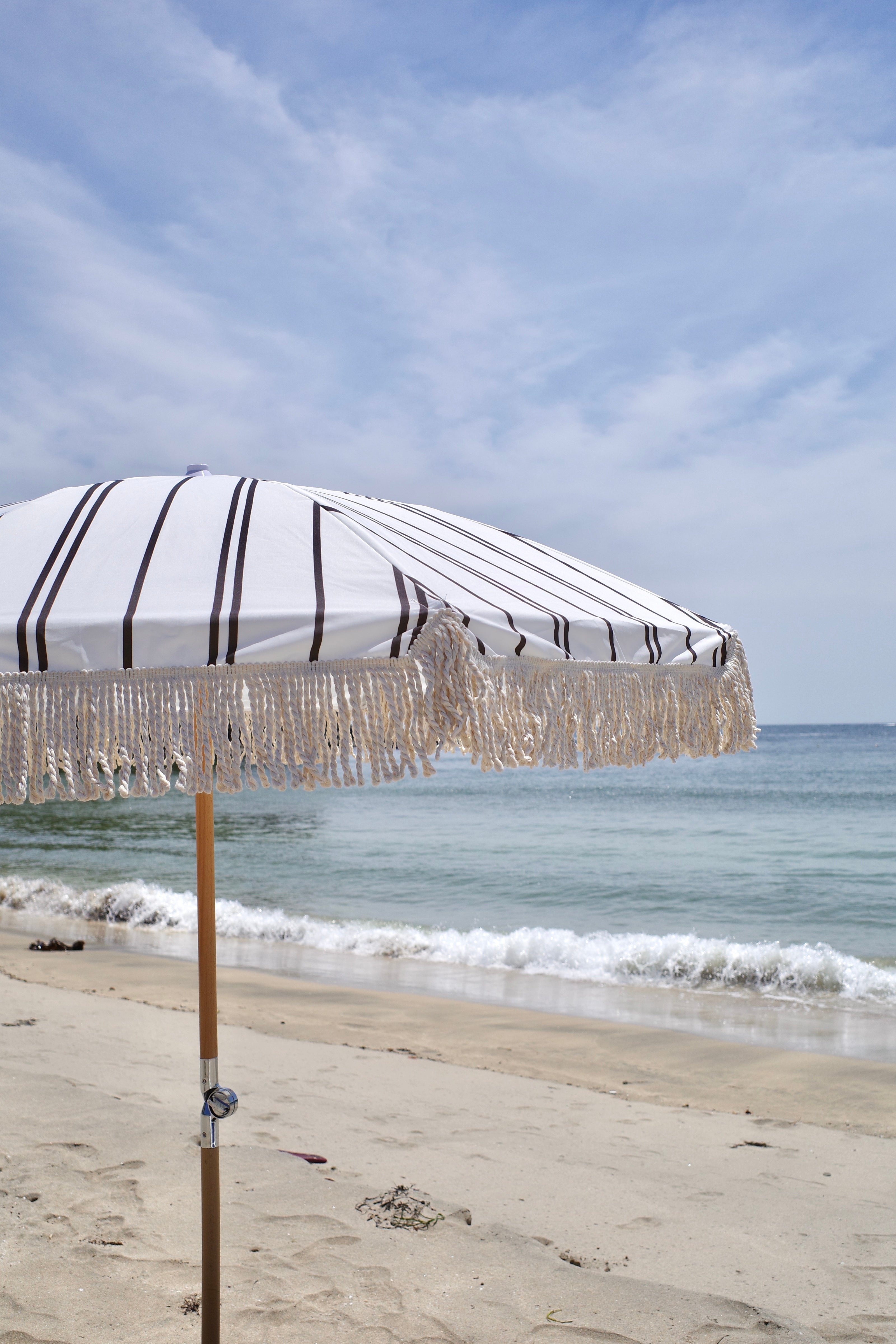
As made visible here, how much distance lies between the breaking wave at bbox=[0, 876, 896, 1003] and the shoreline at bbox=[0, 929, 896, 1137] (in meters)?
1.77

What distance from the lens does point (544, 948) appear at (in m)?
9.99

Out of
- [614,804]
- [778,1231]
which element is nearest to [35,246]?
[778,1231]

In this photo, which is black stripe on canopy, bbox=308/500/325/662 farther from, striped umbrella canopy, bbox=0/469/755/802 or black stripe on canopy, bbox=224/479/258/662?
black stripe on canopy, bbox=224/479/258/662

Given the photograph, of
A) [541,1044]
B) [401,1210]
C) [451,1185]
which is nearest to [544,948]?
[541,1044]

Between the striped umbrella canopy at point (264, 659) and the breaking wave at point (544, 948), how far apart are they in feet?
27.4

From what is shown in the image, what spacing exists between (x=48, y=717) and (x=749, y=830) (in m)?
21.8

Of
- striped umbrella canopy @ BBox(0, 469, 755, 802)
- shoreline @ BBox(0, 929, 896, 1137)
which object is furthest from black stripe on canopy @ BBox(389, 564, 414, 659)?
shoreline @ BBox(0, 929, 896, 1137)

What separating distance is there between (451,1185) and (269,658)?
11.5 feet

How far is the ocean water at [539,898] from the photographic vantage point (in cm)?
868

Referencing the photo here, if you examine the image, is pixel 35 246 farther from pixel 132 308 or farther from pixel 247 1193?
pixel 247 1193

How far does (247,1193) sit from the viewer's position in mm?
3566

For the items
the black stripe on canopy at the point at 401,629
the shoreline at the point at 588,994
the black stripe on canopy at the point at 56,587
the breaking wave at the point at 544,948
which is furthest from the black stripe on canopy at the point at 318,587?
the breaking wave at the point at 544,948

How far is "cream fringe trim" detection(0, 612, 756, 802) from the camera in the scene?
4.38 ft

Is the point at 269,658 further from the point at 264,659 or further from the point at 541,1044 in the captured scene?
the point at 541,1044
